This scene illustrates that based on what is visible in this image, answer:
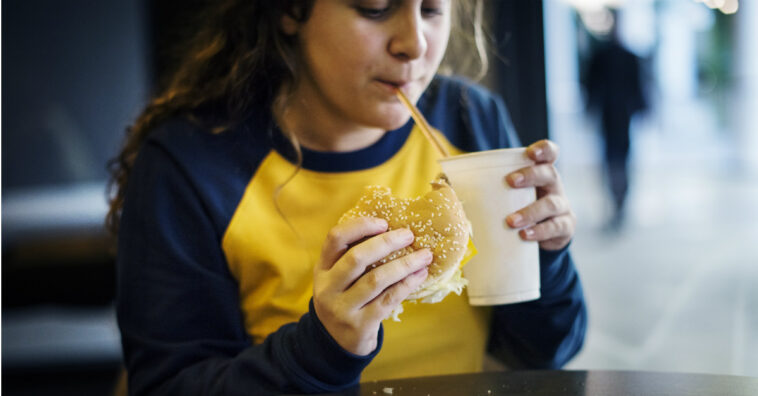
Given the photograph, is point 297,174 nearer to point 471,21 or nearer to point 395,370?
point 395,370

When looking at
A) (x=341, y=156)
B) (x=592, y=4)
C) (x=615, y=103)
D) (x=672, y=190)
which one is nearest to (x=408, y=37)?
(x=341, y=156)

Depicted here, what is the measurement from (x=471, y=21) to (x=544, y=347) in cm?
58

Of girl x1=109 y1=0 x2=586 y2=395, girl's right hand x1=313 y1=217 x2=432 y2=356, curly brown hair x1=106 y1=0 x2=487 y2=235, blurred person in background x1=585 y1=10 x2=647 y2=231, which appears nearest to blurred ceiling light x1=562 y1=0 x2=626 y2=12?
blurred person in background x1=585 y1=10 x2=647 y2=231

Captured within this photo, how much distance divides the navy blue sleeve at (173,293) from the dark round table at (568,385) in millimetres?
189

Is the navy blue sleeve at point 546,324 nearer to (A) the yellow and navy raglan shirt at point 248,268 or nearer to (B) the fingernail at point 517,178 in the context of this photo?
(A) the yellow and navy raglan shirt at point 248,268

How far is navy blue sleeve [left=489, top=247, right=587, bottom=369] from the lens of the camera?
1.03 m

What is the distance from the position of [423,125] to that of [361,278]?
10.0 inches

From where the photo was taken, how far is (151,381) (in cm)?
95

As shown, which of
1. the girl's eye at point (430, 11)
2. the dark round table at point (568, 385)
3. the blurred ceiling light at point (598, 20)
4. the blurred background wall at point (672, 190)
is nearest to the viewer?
the dark round table at point (568, 385)

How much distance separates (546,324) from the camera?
1.07 metres

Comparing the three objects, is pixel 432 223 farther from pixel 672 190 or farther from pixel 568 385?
pixel 672 190

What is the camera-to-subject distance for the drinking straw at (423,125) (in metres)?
0.90

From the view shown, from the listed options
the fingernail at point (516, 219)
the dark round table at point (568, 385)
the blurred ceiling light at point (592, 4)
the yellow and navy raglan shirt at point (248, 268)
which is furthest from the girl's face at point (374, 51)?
the blurred ceiling light at point (592, 4)

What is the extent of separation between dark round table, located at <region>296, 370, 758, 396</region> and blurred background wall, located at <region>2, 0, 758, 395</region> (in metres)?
1.23
